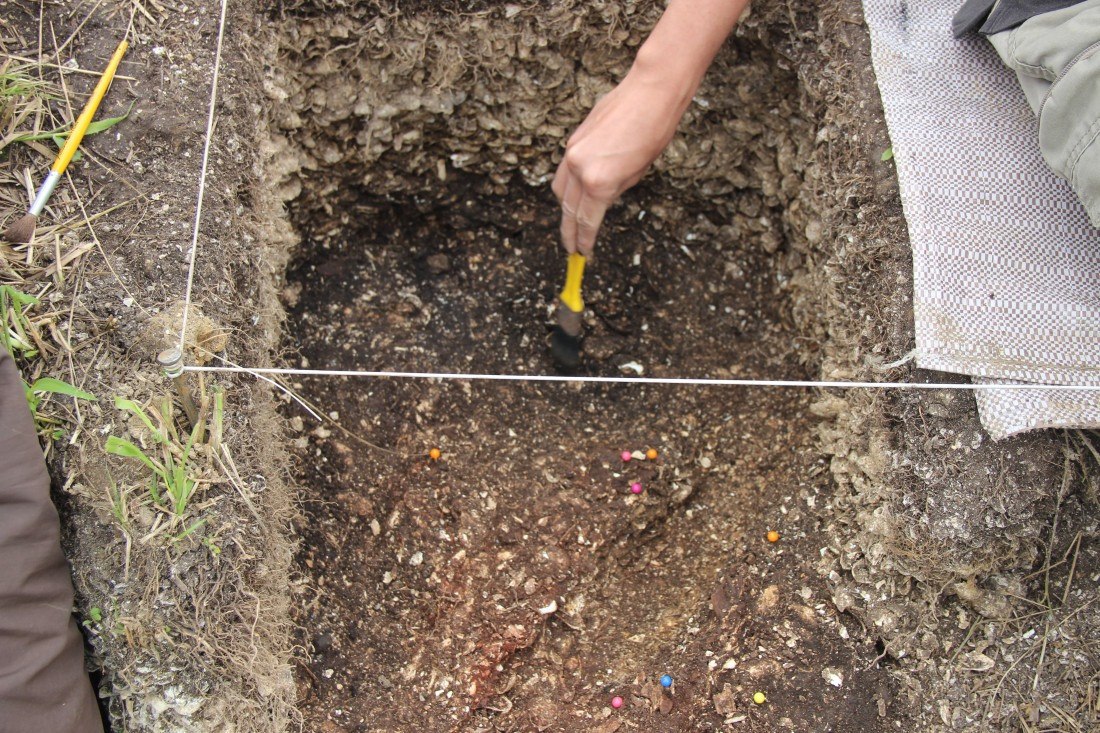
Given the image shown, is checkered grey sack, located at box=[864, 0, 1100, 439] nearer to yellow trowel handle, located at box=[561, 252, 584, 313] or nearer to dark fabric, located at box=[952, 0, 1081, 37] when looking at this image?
dark fabric, located at box=[952, 0, 1081, 37]

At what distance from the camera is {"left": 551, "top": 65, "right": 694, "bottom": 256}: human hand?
1.45 m

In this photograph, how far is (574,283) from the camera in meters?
1.78

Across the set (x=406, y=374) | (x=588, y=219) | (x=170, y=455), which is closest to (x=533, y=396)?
(x=588, y=219)

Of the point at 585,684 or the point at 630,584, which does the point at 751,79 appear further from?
the point at 585,684

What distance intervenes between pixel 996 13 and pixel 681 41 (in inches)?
25.6

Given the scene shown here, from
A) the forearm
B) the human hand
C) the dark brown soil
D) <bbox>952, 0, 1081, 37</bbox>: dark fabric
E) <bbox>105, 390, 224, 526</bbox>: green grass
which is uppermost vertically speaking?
<bbox>952, 0, 1081, 37</bbox>: dark fabric

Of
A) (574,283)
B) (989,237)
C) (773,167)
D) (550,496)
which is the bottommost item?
(550,496)

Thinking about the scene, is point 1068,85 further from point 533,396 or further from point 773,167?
point 533,396

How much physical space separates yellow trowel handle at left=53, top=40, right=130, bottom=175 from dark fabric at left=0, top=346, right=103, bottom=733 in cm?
42

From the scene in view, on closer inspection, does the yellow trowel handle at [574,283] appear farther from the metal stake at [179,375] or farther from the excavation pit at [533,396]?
the metal stake at [179,375]

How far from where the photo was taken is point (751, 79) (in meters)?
1.97

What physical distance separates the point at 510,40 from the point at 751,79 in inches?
23.3

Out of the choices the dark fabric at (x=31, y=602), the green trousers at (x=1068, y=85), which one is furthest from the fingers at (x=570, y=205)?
the dark fabric at (x=31, y=602)

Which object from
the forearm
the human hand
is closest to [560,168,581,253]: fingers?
the human hand
